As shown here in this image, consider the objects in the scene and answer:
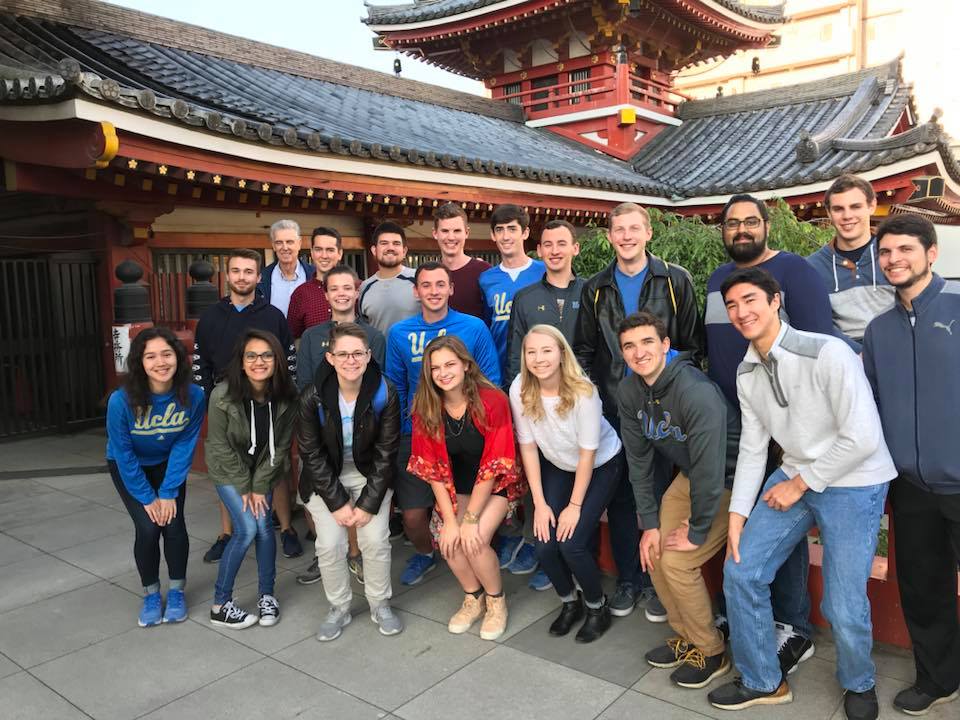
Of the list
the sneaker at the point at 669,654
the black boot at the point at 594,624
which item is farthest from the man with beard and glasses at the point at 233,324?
the sneaker at the point at 669,654

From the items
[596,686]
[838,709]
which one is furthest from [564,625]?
[838,709]

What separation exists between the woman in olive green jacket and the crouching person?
25 centimetres

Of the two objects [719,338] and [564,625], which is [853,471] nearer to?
[719,338]

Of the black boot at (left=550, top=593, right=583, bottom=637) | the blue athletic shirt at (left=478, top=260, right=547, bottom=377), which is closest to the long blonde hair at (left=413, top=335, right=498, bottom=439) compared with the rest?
the blue athletic shirt at (left=478, top=260, right=547, bottom=377)

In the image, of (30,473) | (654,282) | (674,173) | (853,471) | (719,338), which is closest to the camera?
(853,471)

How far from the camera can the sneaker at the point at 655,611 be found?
3703 mm

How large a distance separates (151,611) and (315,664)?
1079mm

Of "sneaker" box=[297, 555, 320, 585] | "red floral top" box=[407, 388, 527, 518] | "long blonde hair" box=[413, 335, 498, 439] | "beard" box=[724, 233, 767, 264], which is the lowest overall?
"sneaker" box=[297, 555, 320, 585]

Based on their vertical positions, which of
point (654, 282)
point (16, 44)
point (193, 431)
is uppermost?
point (16, 44)

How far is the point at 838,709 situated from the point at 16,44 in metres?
8.39

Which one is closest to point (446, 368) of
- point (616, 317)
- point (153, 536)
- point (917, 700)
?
point (616, 317)

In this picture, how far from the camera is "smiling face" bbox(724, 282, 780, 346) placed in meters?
2.84

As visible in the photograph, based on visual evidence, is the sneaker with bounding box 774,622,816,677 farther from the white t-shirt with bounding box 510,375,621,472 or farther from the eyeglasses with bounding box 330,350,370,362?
the eyeglasses with bounding box 330,350,370,362

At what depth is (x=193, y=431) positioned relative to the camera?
395 cm
